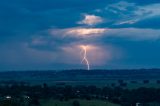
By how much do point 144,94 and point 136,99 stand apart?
319 inches

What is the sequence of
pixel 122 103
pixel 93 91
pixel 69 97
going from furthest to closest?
pixel 93 91 → pixel 69 97 → pixel 122 103

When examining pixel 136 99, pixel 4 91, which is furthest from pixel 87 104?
pixel 4 91

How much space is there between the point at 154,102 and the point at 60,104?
23361 mm

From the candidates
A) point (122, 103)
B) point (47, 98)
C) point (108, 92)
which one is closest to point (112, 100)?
point (122, 103)

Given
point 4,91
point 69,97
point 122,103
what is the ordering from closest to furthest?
point 122,103 → point 69,97 → point 4,91

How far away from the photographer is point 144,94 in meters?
135

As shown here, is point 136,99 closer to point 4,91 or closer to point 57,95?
point 57,95

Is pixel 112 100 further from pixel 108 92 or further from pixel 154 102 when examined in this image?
pixel 108 92

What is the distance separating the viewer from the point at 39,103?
118000 millimetres

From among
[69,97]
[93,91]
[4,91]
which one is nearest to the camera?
[69,97]

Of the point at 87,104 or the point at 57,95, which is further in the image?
the point at 57,95

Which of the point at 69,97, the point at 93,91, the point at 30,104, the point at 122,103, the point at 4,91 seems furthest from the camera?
the point at 93,91

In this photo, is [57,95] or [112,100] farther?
[57,95]

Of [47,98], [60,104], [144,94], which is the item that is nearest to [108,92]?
[144,94]
